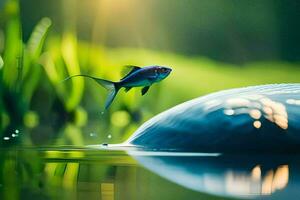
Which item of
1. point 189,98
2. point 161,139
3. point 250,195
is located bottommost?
point 250,195

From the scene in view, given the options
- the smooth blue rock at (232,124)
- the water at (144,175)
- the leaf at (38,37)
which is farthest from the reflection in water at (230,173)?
the leaf at (38,37)

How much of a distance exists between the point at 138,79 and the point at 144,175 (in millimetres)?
1041

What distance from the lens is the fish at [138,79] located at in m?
3.36

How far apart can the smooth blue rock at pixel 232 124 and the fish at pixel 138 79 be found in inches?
7.9

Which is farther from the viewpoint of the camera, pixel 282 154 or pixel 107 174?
pixel 282 154

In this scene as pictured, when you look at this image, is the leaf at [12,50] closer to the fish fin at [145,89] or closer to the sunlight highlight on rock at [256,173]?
the fish fin at [145,89]

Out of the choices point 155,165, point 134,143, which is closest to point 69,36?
point 134,143

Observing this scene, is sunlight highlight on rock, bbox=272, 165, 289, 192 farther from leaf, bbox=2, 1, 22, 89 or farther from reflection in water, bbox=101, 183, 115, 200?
Answer: leaf, bbox=2, 1, 22, 89

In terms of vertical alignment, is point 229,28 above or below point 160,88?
above

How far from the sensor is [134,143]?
132 inches

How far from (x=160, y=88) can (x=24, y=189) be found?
4.72ft

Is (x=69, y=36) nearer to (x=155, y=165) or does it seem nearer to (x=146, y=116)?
(x=146, y=116)

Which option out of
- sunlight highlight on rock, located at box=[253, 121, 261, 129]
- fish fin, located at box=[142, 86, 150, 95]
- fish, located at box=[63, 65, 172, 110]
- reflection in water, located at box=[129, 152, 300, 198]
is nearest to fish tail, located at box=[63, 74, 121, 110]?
fish, located at box=[63, 65, 172, 110]

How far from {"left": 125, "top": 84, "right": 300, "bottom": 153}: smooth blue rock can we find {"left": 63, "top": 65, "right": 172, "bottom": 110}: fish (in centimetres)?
20
